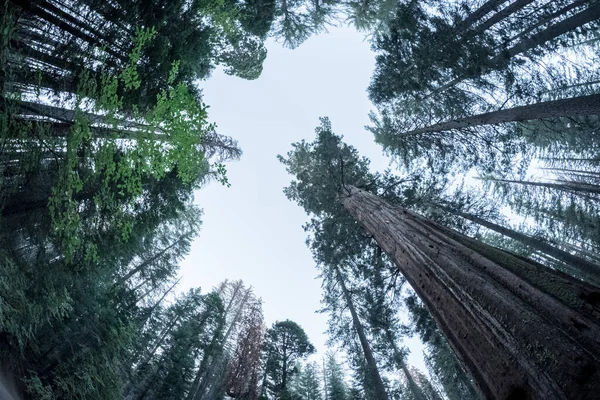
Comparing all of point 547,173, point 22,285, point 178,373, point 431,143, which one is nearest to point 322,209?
point 431,143

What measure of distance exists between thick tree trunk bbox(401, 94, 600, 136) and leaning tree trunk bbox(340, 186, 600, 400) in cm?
544

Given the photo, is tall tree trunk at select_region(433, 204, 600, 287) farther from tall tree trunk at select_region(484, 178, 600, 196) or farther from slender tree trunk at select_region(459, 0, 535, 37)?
slender tree trunk at select_region(459, 0, 535, 37)

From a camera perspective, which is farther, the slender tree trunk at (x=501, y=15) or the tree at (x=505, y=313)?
the slender tree trunk at (x=501, y=15)

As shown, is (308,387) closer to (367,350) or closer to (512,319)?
(367,350)

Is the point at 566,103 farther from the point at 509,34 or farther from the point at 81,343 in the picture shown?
the point at 81,343

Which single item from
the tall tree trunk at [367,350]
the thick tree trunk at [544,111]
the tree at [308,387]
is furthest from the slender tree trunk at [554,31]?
the tree at [308,387]

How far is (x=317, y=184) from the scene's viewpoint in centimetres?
1123

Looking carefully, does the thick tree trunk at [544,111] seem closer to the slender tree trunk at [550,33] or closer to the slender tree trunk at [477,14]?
the slender tree trunk at [550,33]

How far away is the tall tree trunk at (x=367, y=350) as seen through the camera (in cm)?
1054

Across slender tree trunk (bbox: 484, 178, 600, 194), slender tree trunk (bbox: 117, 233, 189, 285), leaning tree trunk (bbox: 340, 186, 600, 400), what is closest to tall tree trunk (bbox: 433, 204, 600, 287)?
slender tree trunk (bbox: 484, 178, 600, 194)

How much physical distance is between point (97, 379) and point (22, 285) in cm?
439

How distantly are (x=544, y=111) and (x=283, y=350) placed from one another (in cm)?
1625

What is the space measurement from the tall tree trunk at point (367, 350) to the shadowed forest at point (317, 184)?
0.32 feet

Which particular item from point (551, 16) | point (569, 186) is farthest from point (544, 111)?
point (569, 186)
